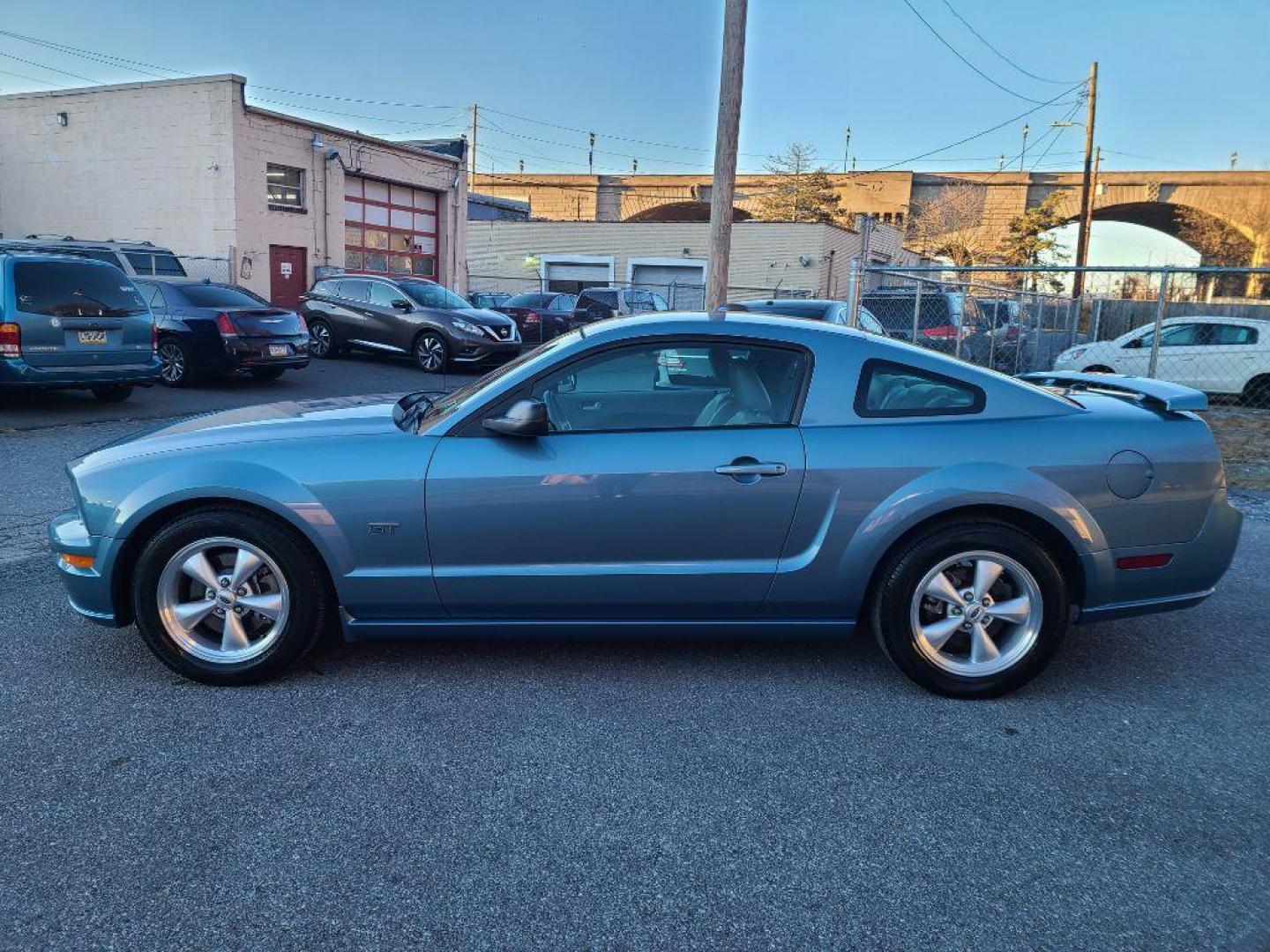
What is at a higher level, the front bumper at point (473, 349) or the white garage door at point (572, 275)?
the white garage door at point (572, 275)

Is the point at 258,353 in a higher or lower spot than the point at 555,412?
lower

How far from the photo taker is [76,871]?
2.55 meters

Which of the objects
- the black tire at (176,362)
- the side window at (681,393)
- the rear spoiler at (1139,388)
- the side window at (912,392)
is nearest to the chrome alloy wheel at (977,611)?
the side window at (912,392)

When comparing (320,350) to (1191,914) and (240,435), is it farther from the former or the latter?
(1191,914)

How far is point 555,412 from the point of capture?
3.82 meters

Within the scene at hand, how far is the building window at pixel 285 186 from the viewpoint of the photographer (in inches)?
846

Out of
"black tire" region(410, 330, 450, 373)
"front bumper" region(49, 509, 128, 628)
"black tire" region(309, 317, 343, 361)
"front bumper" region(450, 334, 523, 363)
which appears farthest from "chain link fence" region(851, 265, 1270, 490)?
"black tire" region(309, 317, 343, 361)

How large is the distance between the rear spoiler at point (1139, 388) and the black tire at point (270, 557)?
3.32m

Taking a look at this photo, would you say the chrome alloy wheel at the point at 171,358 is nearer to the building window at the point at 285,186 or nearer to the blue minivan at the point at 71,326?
the blue minivan at the point at 71,326

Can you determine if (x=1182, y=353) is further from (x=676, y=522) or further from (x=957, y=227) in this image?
(x=957, y=227)

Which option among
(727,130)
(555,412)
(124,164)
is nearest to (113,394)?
(727,130)

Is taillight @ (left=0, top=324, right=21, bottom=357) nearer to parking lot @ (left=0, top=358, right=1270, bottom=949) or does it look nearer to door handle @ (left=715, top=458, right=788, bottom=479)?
parking lot @ (left=0, top=358, right=1270, bottom=949)

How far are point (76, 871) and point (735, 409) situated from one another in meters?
2.71

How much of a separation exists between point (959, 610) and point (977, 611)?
0.07 m
